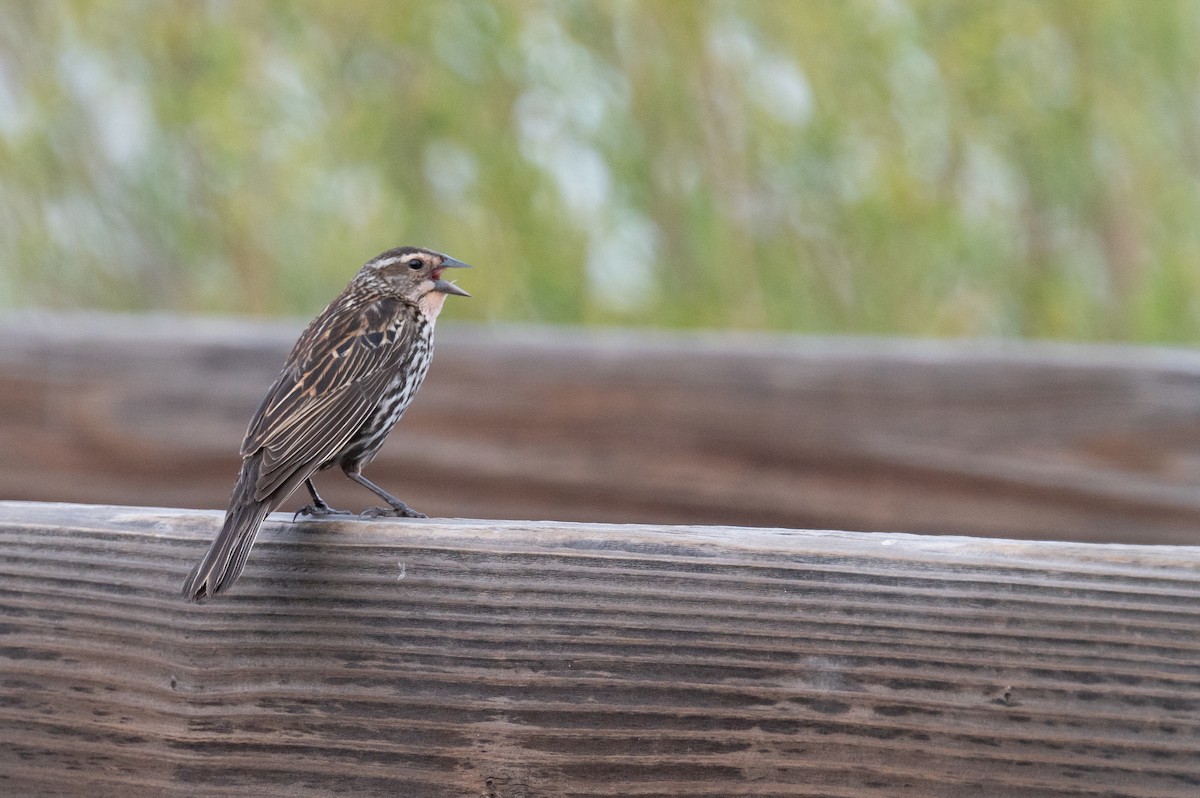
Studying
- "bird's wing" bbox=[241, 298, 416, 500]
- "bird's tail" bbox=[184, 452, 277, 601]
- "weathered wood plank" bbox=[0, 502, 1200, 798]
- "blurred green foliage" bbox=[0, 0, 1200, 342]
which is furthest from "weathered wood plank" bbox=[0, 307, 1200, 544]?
"weathered wood plank" bbox=[0, 502, 1200, 798]

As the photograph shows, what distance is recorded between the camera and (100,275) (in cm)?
555

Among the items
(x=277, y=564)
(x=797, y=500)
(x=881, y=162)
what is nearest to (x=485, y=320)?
(x=881, y=162)

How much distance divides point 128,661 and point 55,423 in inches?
86.5

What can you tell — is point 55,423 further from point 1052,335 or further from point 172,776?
point 1052,335

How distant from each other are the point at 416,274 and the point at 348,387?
53cm

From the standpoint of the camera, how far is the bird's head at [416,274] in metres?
2.97

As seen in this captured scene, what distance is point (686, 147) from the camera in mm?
5039

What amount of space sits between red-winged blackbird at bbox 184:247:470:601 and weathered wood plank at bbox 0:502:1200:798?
19 centimetres

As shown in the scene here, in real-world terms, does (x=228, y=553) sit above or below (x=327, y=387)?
below

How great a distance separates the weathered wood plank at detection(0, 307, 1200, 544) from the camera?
3.38 metres

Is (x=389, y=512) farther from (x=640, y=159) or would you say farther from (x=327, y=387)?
(x=640, y=159)

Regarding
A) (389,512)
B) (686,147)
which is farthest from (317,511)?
(686,147)

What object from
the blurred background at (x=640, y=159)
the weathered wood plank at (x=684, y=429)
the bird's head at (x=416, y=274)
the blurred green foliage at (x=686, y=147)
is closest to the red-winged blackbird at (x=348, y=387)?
the bird's head at (x=416, y=274)

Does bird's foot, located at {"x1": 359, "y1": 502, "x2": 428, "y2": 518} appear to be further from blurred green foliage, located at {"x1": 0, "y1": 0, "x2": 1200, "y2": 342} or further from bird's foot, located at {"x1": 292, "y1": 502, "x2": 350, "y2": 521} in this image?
blurred green foliage, located at {"x1": 0, "y1": 0, "x2": 1200, "y2": 342}
